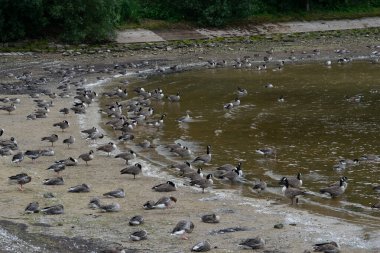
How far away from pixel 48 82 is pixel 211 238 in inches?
1190

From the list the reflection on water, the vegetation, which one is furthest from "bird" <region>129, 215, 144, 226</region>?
the vegetation

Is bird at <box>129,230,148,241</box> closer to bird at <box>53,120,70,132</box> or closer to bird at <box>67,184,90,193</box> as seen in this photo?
bird at <box>67,184,90,193</box>

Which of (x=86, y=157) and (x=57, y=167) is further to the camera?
(x=86, y=157)

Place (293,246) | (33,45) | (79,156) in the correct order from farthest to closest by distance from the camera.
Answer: (33,45) → (79,156) → (293,246)

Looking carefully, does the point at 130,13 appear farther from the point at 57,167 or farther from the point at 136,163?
the point at 57,167

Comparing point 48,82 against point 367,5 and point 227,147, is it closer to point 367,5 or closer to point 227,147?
point 227,147

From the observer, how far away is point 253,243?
16.5m

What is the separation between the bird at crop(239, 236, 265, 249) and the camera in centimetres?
1644

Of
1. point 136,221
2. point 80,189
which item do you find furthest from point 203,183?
point 136,221

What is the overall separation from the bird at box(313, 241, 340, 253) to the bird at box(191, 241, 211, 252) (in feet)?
7.40

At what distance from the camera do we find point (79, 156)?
25750mm

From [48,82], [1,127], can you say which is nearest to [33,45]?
[48,82]

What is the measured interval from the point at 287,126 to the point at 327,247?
58.5ft

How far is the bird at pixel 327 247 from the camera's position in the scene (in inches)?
634
